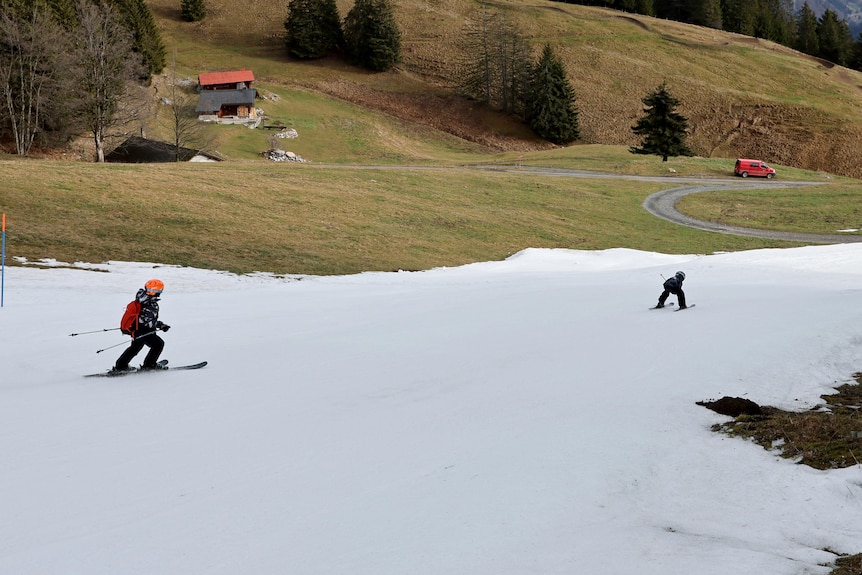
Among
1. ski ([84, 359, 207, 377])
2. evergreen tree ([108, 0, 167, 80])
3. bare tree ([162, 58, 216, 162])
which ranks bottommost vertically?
ski ([84, 359, 207, 377])

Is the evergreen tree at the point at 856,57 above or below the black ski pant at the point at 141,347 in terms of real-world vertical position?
above

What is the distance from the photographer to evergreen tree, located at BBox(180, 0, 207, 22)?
416 ft

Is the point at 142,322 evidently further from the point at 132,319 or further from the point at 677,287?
the point at 677,287

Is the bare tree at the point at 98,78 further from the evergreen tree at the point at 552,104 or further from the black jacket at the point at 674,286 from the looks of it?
the evergreen tree at the point at 552,104

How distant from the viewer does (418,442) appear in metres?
10.7

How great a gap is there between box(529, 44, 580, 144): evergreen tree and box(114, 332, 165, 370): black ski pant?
92.2 m

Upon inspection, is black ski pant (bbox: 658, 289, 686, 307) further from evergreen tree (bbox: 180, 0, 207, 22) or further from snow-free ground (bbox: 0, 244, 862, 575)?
evergreen tree (bbox: 180, 0, 207, 22)

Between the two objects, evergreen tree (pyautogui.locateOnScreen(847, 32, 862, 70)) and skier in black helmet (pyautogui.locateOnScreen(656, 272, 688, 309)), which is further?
evergreen tree (pyautogui.locateOnScreen(847, 32, 862, 70))

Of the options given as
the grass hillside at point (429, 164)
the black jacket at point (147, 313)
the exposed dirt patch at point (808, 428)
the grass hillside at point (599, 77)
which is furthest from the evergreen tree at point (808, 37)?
the black jacket at point (147, 313)

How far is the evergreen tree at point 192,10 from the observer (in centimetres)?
12669

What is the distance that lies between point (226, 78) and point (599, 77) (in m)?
56.0

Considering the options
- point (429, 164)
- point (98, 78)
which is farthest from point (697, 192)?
point (98, 78)

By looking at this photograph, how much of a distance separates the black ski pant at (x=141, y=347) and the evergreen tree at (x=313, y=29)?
10997 centimetres

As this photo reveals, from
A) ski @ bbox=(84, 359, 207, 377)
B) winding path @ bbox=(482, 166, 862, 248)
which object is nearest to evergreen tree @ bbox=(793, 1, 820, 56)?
winding path @ bbox=(482, 166, 862, 248)
